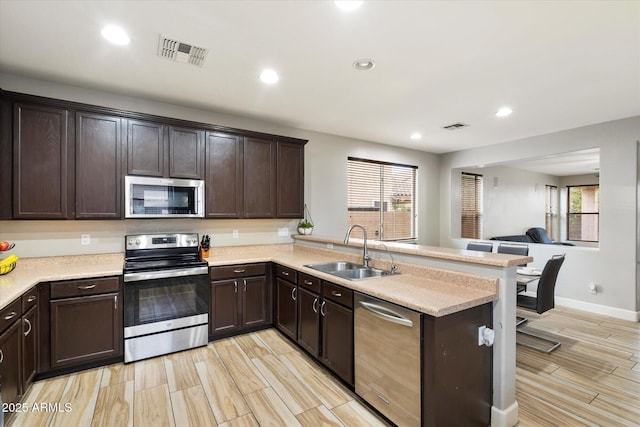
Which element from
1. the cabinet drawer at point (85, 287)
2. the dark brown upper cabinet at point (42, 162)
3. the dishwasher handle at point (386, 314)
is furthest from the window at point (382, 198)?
the dark brown upper cabinet at point (42, 162)

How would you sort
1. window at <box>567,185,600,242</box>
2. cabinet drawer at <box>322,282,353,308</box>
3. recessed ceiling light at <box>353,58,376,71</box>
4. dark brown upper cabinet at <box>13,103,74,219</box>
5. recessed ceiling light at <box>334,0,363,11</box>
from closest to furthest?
recessed ceiling light at <box>334,0,363,11</box> → cabinet drawer at <box>322,282,353,308</box> → recessed ceiling light at <box>353,58,376,71</box> → dark brown upper cabinet at <box>13,103,74,219</box> → window at <box>567,185,600,242</box>

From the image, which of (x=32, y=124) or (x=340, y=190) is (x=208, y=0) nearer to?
(x=32, y=124)

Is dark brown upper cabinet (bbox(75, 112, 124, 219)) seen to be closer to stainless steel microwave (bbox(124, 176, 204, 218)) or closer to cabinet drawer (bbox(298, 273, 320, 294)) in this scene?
stainless steel microwave (bbox(124, 176, 204, 218))

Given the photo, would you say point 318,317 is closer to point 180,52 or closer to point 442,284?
point 442,284

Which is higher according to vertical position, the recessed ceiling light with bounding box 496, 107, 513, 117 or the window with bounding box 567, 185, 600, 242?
the recessed ceiling light with bounding box 496, 107, 513, 117

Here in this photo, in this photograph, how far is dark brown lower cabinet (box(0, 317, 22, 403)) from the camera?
6.42ft

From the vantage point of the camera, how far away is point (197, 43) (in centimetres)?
234

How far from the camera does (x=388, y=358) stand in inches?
79.2

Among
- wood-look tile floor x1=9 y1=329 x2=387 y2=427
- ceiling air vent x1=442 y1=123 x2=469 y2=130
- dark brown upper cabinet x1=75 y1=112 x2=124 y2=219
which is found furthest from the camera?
ceiling air vent x1=442 y1=123 x2=469 y2=130

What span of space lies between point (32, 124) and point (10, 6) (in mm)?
1167

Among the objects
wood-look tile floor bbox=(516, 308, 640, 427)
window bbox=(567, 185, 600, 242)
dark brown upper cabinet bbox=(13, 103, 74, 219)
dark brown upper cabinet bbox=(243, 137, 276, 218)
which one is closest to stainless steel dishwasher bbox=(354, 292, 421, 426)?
wood-look tile floor bbox=(516, 308, 640, 427)

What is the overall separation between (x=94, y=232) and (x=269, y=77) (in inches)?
96.2

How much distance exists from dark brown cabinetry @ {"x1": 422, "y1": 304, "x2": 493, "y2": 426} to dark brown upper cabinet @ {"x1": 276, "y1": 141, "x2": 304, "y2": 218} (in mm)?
2698

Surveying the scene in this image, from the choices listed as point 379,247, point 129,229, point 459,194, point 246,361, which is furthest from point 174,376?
point 459,194
